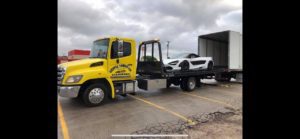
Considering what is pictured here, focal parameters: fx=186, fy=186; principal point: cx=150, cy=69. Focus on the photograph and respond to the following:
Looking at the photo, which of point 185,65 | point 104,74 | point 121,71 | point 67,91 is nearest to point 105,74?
point 104,74

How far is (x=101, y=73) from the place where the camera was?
660 centimetres

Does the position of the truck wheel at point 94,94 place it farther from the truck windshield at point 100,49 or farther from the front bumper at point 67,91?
the truck windshield at point 100,49

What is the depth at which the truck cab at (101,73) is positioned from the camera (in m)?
6.14

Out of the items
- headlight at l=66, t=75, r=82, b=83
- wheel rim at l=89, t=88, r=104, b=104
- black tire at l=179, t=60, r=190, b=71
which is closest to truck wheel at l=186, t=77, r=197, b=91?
black tire at l=179, t=60, r=190, b=71

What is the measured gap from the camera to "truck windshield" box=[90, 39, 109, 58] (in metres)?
6.91

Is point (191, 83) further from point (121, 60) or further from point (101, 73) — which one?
point (101, 73)

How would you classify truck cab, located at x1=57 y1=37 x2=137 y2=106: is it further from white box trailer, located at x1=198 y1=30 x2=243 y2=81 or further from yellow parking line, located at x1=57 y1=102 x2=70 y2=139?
white box trailer, located at x1=198 y1=30 x2=243 y2=81

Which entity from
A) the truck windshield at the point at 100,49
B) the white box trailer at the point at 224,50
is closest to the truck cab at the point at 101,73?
the truck windshield at the point at 100,49

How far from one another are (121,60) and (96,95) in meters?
1.58

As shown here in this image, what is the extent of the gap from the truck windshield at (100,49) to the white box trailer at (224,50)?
6.90m
